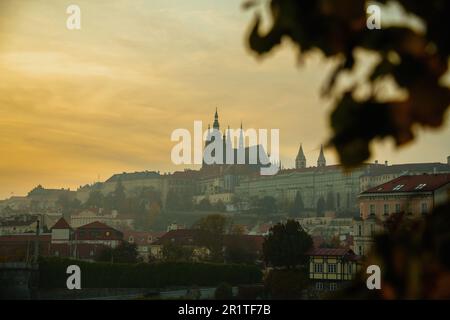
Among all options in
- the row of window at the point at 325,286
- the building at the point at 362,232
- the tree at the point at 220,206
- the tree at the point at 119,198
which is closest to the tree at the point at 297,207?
the tree at the point at 220,206

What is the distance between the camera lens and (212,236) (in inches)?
2078

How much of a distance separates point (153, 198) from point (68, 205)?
19.7 meters

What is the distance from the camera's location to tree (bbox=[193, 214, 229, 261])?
50438mm

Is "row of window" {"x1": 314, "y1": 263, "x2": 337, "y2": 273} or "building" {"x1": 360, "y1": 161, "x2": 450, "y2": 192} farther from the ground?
"building" {"x1": 360, "y1": 161, "x2": 450, "y2": 192}

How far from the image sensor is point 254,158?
Answer: 140375mm

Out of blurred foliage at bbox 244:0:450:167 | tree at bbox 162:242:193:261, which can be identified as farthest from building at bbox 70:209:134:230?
blurred foliage at bbox 244:0:450:167

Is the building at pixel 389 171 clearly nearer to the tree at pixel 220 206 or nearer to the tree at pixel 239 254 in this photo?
the tree at pixel 220 206

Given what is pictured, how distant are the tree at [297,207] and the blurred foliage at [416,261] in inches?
4478

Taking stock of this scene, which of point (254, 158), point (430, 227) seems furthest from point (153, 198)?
point (430, 227)

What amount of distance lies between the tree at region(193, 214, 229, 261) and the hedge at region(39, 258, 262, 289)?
9847 millimetres

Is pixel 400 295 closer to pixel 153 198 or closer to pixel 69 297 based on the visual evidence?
pixel 69 297

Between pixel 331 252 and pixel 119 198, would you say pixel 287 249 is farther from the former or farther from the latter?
pixel 119 198

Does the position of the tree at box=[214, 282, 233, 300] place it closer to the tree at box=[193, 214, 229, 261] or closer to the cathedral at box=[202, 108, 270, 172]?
the tree at box=[193, 214, 229, 261]

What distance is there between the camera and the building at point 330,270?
32.7 m
